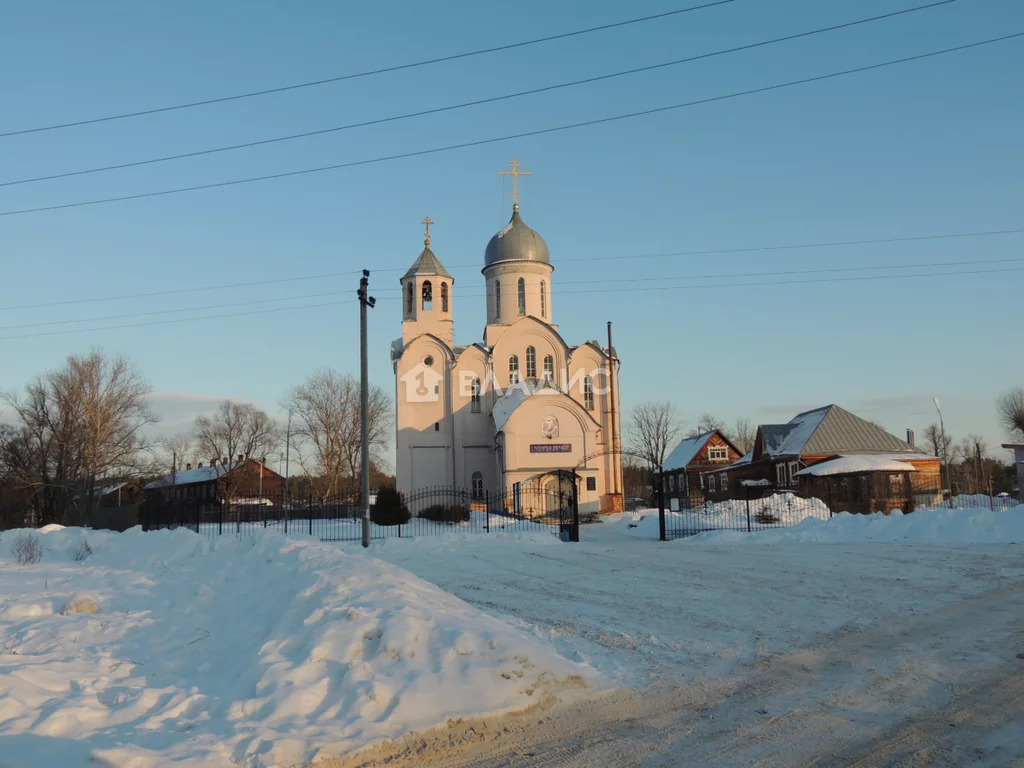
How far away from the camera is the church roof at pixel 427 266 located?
43.4m

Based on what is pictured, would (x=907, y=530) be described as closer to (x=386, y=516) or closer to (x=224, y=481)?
(x=386, y=516)

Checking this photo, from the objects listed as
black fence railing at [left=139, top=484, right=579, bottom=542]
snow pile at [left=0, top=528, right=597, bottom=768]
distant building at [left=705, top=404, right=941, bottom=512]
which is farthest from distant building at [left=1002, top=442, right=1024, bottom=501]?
snow pile at [left=0, top=528, right=597, bottom=768]

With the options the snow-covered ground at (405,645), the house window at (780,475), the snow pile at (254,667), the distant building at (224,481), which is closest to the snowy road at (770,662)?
the snow-covered ground at (405,645)

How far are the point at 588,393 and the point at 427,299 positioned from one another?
9.56 m

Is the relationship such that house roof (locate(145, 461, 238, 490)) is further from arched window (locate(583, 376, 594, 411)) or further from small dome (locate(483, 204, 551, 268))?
arched window (locate(583, 376, 594, 411))

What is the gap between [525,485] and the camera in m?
37.3

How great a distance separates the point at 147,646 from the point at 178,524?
74.5 feet

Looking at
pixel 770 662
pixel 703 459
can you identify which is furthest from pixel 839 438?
pixel 770 662

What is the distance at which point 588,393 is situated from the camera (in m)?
44.0

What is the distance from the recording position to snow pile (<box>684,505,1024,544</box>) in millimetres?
21172

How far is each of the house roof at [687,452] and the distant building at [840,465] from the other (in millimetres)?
3255

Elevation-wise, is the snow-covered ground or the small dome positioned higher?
the small dome

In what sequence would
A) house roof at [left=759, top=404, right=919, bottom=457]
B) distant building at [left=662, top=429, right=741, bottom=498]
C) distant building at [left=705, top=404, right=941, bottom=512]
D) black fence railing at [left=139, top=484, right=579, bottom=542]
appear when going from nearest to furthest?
black fence railing at [left=139, top=484, right=579, bottom=542] → distant building at [left=705, top=404, right=941, bottom=512] → house roof at [left=759, top=404, right=919, bottom=457] → distant building at [left=662, top=429, right=741, bottom=498]

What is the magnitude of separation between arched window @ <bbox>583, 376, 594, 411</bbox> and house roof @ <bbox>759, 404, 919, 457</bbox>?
979 centimetres
